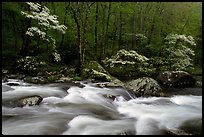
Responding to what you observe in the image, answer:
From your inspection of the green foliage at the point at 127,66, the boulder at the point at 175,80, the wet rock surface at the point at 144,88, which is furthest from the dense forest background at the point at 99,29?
the boulder at the point at 175,80

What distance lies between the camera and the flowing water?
718cm

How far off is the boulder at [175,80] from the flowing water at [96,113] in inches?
104

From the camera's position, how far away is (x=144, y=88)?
1237 cm

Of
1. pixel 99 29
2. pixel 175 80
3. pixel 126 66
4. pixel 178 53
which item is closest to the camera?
pixel 175 80

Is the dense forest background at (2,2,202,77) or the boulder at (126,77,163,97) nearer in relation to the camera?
the boulder at (126,77,163,97)

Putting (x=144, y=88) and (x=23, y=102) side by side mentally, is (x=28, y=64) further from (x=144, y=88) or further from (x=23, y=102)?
(x=23, y=102)

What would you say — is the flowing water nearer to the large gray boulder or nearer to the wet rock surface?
the large gray boulder

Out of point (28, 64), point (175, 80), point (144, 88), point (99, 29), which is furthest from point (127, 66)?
point (144, 88)

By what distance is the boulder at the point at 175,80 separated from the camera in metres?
14.9

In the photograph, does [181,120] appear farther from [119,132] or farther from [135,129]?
[119,132]

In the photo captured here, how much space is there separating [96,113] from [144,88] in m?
4.17

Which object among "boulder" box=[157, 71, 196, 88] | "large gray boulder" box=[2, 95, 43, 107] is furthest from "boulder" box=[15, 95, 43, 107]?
"boulder" box=[157, 71, 196, 88]

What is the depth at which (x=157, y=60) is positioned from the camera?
20.1 metres

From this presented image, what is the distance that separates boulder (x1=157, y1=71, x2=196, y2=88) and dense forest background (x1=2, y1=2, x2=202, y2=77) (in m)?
4.38
